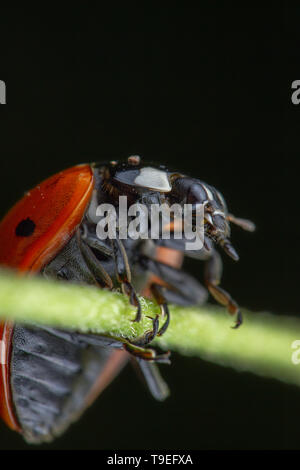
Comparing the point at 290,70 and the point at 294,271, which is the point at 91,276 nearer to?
the point at 294,271

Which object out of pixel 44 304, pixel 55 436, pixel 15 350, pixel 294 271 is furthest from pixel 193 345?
pixel 294 271

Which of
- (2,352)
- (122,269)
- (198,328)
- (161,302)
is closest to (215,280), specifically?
(161,302)

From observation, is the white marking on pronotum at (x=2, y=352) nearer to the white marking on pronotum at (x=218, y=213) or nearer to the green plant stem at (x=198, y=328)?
the green plant stem at (x=198, y=328)

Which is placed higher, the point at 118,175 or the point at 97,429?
the point at 118,175

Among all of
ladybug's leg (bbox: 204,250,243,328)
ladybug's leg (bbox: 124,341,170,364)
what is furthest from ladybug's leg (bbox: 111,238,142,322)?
ladybug's leg (bbox: 204,250,243,328)

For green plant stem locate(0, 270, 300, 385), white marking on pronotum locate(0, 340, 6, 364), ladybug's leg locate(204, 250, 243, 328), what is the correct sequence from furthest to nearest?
ladybug's leg locate(204, 250, 243, 328) < white marking on pronotum locate(0, 340, 6, 364) < green plant stem locate(0, 270, 300, 385)

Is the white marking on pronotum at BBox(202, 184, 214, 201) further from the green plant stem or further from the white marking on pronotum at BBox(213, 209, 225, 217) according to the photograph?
the green plant stem

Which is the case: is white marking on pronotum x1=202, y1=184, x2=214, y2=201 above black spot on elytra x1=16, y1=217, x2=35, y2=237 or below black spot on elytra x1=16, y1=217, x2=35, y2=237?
above
